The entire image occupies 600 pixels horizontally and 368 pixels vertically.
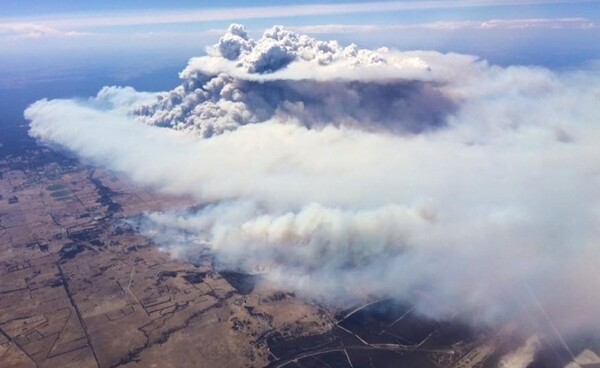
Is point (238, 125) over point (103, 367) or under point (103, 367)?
over

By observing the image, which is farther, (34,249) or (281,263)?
(34,249)

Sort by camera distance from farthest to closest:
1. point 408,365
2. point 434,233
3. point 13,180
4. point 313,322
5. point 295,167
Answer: point 13,180
point 295,167
point 434,233
point 313,322
point 408,365

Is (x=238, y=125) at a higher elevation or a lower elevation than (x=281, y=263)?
higher

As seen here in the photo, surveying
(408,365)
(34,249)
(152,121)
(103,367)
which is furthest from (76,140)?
(408,365)

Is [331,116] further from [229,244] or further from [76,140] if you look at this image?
[76,140]

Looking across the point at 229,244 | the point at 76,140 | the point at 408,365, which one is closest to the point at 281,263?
the point at 229,244

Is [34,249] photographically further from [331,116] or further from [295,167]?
[331,116]

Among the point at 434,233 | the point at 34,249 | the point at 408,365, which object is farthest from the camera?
the point at 34,249

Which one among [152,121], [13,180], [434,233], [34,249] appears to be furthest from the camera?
[152,121]

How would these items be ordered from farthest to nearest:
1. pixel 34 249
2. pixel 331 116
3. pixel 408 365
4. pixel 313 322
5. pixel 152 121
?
pixel 152 121
pixel 331 116
pixel 34 249
pixel 313 322
pixel 408 365
